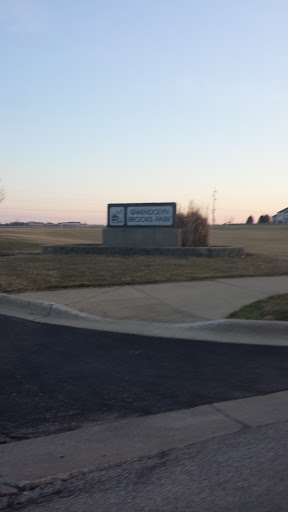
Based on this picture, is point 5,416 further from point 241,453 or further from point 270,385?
point 270,385

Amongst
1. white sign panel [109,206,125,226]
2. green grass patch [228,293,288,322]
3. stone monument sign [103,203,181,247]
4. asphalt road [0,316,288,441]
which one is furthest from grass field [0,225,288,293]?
asphalt road [0,316,288,441]

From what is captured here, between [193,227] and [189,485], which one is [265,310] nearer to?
[189,485]

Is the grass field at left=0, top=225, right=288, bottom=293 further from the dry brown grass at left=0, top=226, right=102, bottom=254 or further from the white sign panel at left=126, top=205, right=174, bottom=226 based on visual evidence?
the dry brown grass at left=0, top=226, right=102, bottom=254

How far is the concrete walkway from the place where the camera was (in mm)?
8312

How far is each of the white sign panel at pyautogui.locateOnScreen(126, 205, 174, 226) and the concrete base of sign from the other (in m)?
0.27

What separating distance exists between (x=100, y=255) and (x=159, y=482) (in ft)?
48.6

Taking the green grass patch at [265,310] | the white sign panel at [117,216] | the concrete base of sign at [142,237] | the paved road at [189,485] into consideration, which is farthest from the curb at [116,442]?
the white sign panel at [117,216]

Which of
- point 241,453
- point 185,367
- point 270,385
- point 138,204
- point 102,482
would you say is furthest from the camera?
point 138,204

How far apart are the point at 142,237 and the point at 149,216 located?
2.86 ft

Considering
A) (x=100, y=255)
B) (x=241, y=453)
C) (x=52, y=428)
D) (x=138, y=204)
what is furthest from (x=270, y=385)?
(x=138, y=204)

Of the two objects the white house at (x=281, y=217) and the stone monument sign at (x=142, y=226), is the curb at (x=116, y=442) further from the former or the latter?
the white house at (x=281, y=217)

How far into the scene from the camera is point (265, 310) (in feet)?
26.1

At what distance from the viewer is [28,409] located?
14.4 feet

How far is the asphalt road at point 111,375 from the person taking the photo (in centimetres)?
436
